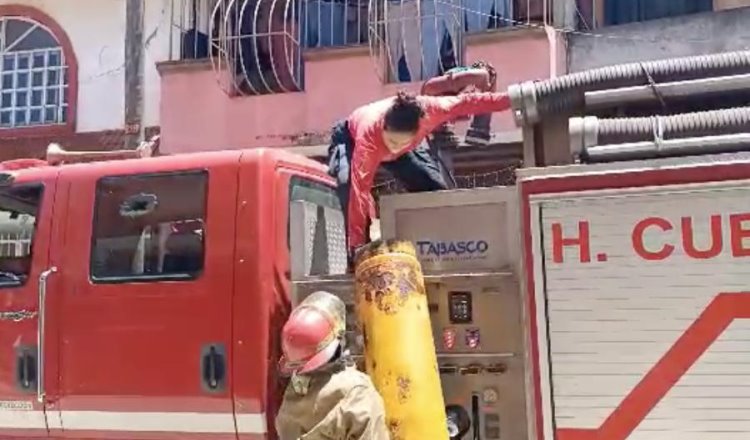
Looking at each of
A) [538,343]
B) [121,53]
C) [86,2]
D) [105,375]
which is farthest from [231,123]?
[538,343]

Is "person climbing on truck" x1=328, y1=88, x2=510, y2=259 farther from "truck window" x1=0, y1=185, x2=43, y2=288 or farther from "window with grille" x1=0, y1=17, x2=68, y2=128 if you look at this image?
"window with grille" x1=0, y1=17, x2=68, y2=128

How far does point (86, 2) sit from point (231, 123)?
3.23m

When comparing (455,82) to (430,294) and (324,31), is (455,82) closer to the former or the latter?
(430,294)

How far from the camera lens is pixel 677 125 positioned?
4.04 meters

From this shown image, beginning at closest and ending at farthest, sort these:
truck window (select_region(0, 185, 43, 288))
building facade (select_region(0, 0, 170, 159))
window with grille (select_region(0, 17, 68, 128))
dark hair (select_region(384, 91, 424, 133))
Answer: dark hair (select_region(384, 91, 424, 133))
truck window (select_region(0, 185, 43, 288))
building facade (select_region(0, 0, 170, 159))
window with grille (select_region(0, 17, 68, 128))

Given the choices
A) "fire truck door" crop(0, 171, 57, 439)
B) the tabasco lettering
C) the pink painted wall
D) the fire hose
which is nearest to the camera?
the tabasco lettering

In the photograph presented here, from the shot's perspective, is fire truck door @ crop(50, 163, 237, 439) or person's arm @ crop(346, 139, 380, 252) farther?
person's arm @ crop(346, 139, 380, 252)

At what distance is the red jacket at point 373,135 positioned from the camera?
468 centimetres

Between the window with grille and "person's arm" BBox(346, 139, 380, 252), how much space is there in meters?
10.6

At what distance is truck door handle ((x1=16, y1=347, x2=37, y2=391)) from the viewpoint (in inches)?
191

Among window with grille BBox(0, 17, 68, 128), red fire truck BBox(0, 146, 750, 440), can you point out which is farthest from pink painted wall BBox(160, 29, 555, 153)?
red fire truck BBox(0, 146, 750, 440)

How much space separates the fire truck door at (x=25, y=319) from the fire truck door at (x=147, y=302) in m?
0.12

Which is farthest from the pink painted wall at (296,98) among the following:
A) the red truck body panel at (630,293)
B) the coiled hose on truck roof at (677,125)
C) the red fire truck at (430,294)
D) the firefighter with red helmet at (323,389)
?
the firefighter with red helmet at (323,389)

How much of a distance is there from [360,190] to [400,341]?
87 centimetres
